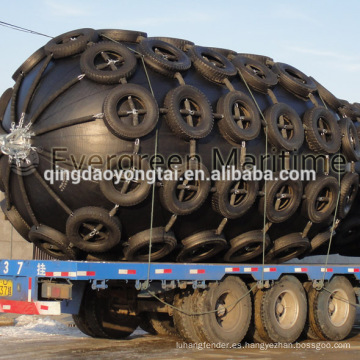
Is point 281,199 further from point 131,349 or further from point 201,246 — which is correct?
point 131,349

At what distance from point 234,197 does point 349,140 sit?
3010mm

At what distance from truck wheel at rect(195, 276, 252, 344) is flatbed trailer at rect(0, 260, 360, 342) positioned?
2 cm

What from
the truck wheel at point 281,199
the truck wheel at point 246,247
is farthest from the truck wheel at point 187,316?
the truck wheel at point 281,199

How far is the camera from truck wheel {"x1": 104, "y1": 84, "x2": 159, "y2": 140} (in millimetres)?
9531

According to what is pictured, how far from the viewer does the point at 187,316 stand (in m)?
10.4

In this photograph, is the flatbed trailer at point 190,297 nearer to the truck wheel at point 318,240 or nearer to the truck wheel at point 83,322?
the truck wheel at point 83,322

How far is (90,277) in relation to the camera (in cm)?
940

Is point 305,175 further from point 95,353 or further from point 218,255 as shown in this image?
point 95,353

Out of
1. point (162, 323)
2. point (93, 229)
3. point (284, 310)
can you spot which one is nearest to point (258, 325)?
point (284, 310)

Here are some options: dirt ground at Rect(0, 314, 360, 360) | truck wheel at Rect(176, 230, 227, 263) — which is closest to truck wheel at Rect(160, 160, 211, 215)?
truck wheel at Rect(176, 230, 227, 263)

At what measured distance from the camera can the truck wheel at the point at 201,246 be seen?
34.7 feet

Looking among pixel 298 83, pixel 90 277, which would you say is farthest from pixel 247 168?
pixel 90 277

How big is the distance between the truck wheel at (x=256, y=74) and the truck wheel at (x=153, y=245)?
2.96 meters

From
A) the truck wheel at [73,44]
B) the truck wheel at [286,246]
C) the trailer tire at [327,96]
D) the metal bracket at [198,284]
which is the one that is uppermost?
the truck wheel at [73,44]
